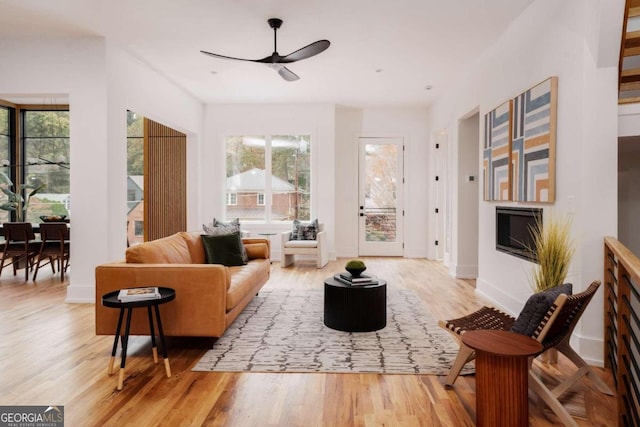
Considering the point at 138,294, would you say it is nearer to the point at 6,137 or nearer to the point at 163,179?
the point at 163,179

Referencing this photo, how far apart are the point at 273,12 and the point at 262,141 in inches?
165

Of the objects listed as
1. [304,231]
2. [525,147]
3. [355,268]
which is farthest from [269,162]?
[525,147]

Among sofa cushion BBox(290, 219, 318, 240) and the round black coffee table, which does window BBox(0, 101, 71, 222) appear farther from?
the round black coffee table

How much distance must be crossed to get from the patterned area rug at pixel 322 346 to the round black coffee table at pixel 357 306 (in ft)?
0.23

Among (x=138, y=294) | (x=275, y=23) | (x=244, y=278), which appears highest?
(x=275, y=23)

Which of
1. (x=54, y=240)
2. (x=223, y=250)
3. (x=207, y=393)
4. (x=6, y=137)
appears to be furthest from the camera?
(x=6, y=137)

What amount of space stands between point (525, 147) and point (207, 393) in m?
3.33

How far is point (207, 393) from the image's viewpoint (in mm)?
2461

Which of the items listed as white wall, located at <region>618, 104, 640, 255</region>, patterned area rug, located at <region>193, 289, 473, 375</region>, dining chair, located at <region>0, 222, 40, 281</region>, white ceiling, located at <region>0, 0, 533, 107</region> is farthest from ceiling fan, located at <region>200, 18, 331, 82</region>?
dining chair, located at <region>0, 222, 40, 281</region>

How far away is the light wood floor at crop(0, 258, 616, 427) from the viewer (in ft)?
7.16

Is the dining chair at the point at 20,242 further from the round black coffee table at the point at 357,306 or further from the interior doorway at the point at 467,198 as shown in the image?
the interior doorway at the point at 467,198

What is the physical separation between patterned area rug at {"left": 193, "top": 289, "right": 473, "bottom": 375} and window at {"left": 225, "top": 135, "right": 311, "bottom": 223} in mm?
3898

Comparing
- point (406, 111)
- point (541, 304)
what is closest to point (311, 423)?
point (541, 304)

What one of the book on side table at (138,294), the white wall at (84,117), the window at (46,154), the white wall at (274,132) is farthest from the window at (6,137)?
the book on side table at (138,294)
